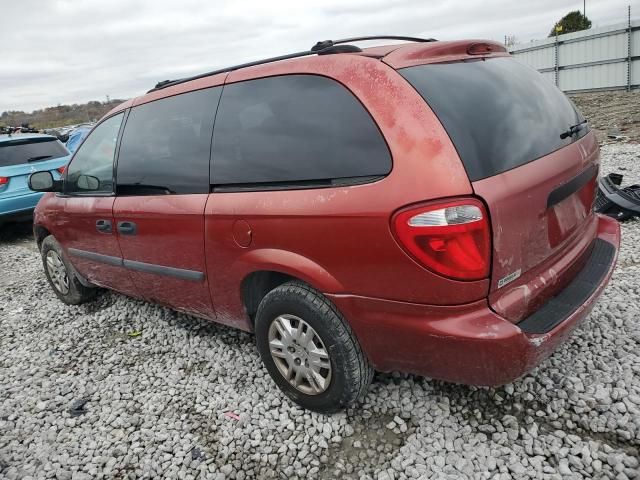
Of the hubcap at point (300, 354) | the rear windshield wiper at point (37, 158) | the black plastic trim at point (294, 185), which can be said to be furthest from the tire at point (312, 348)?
the rear windshield wiper at point (37, 158)

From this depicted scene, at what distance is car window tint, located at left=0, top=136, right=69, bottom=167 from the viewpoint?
24.1ft

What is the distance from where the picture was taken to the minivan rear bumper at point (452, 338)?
189 cm

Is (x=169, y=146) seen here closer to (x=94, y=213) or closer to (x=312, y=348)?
(x=94, y=213)

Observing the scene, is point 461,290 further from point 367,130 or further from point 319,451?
point 319,451

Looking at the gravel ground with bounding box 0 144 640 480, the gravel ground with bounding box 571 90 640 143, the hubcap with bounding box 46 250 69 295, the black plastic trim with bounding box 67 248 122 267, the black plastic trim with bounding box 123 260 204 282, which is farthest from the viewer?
the gravel ground with bounding box 571 90 640 143

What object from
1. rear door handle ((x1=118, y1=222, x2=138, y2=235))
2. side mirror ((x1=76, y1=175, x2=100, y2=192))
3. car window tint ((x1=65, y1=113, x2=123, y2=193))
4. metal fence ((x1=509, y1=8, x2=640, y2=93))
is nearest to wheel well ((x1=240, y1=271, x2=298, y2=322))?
rear door handle ((x1=118, y1=222, x2=138, y2=235))

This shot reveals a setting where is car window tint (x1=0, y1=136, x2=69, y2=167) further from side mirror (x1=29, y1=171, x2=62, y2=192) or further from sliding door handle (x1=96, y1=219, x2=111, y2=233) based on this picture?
sliding door handle (x1=96, y1=219, x2=111, y2=233)

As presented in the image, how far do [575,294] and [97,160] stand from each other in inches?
130

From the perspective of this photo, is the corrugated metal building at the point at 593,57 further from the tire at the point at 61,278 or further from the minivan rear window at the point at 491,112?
the tire at the point at 61,278

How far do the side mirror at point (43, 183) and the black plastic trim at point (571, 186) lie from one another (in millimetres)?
3670

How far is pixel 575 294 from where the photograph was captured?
2.28 metres

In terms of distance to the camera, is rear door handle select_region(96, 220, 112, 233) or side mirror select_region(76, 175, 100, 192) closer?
rear door handle select_region(96, 220, 112, 233)

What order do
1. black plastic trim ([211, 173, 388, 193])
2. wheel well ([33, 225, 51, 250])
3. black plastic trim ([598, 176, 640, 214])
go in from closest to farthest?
black plastic trim ([211, 173, 388, 193])
wheel well ([33, 225, 51, 250])
black plastic trim ([598, 176, 640, 214])

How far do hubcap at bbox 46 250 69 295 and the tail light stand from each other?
12.1 feet
